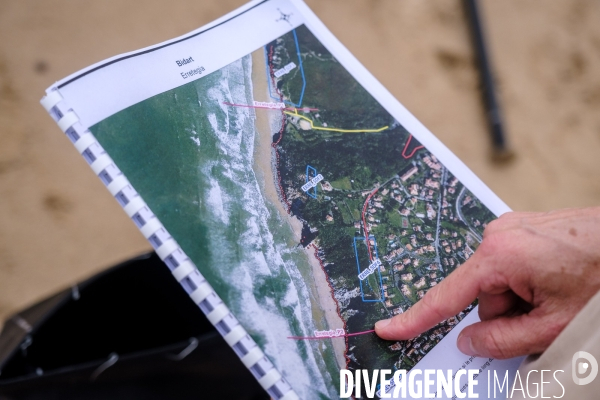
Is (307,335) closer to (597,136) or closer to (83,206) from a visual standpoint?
(83,206)

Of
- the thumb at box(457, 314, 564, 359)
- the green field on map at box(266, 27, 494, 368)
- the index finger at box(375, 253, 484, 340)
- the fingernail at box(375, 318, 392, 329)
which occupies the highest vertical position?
the green field on map at box(266, 27, 494, 368)

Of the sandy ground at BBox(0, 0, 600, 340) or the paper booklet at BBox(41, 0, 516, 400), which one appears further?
the sandy ground at BBox(0, 0, 600, 340)

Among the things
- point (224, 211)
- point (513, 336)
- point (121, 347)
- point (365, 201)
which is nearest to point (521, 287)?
point (513, 336)

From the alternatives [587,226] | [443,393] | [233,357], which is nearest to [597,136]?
[587,226]

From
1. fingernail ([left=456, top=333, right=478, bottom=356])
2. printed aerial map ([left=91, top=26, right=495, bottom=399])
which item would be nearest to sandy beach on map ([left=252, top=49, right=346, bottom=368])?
printed aerial map ([left=91, top=26, right=495, bottom=399])

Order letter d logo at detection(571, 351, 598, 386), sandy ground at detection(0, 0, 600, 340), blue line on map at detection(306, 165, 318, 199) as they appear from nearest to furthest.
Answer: letter d logo at detection(571, 351, 598, 386), blue line on map at detection(306, 165, 318, 199), sandy ground at detection(0, 0, 600, 340)

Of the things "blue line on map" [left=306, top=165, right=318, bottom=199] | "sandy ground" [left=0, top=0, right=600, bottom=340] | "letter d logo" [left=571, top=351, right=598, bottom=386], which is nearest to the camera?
"letter d logo" [left=571, top=351, right=598, bottom=386]

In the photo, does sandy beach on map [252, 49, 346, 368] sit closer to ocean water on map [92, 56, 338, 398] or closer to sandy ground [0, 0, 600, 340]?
ocean water on map [92, 56, 338, 398]

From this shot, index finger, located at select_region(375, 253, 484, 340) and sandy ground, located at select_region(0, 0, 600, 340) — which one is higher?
sandy ground, located at select_region(0, 0, 600, 340)
